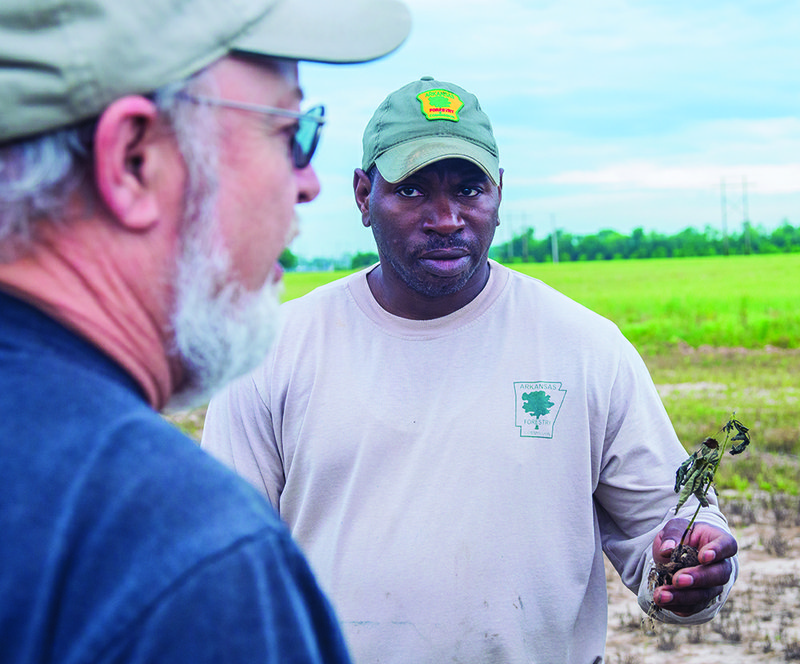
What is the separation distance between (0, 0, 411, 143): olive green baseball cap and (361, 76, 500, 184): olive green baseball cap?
5.11ft

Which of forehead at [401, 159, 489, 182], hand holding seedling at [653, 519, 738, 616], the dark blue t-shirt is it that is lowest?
hand holding seedling at [653, 519, 738, 616]

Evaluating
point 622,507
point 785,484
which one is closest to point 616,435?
point 622,507

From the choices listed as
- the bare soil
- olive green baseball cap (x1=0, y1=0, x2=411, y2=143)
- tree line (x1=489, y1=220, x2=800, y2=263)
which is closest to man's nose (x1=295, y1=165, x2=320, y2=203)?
olive green baseball cap (x1=0, y1=0, x2=411, y2=143)

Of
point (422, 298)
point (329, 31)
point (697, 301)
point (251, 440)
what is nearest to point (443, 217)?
point (422, 298)

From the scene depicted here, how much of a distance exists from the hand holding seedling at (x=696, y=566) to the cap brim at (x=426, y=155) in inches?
45.6

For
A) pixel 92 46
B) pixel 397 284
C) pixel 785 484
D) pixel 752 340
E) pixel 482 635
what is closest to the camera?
pixel 92 46

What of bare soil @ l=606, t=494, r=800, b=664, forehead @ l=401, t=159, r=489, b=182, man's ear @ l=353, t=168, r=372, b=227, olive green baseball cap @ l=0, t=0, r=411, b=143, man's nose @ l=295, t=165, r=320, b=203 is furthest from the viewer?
bare soil @ l=606, t=494, r=800, b=664

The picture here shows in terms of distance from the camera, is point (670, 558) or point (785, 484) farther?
point (785, 484)

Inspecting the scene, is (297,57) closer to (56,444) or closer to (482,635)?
(56,444)

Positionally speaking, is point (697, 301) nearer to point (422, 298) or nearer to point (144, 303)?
point (422, 298)

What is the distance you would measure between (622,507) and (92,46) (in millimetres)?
2021

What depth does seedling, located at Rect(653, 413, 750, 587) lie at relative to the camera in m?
2.35

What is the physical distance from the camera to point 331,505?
2566 mm

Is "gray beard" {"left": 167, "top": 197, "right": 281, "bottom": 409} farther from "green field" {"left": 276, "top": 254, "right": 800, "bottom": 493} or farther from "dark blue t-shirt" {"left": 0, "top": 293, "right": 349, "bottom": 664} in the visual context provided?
"green field" {"left": 276, "top": 254, "right": 800, "bottom": 493}
